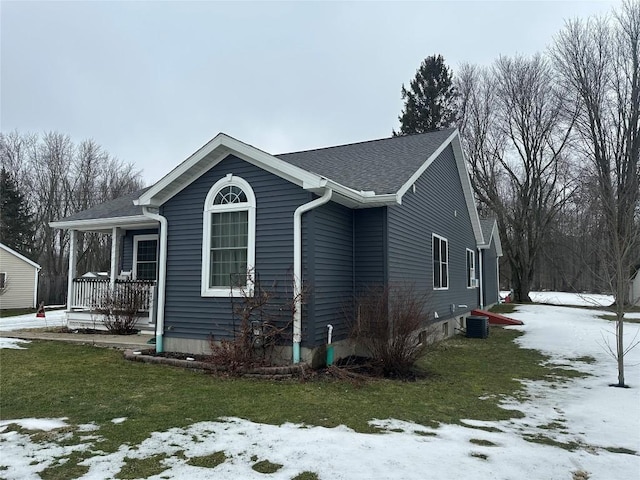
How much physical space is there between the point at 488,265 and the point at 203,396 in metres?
20.6

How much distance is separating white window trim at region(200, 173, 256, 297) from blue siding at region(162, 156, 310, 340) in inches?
3.6

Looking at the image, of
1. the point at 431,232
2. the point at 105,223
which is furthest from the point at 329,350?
the point at 105,223

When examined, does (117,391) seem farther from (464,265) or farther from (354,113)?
(354,113)

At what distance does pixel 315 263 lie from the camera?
7.38 m

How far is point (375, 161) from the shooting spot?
10.7 meters

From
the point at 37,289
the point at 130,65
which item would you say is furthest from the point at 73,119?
the point at 130,65

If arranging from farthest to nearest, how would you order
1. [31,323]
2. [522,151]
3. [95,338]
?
[522,151], [31,323], [95,338]

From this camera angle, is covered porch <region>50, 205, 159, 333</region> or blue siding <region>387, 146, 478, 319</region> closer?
blue siding <region>387, 146, 478, 319</region>

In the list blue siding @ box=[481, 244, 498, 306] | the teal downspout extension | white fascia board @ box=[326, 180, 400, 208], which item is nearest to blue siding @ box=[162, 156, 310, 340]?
white fascia board @ box=[326, 180, 400, 208]

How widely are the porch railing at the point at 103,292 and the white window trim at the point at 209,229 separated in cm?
310

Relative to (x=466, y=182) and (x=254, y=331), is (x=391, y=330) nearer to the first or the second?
(x=254, y=331)

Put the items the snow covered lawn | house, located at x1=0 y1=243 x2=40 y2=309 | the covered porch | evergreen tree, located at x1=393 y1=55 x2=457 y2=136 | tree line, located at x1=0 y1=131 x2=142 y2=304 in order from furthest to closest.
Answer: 1. evergreen tree, located at x1=393 y1=55 x2=457 y2=136
2. tree line, located at x1=0 y1=131 x2=142 y2=304
3. house, located at x1=0 y1=243 x2=40 y2=309
4. the covered porch
5. the snow covered lawn

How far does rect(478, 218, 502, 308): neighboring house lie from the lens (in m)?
20.2

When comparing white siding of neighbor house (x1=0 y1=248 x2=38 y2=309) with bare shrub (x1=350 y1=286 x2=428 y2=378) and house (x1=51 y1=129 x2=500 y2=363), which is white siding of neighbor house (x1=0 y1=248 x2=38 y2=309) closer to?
house (x1=51 y1=129 x2=500 y2=363)
